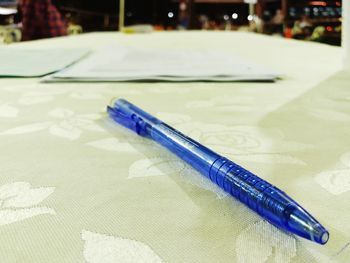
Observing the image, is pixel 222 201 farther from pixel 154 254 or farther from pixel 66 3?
pixel 66 3

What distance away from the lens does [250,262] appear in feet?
0.48

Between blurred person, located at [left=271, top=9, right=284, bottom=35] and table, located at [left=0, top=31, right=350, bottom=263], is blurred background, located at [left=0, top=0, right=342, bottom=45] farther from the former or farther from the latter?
table, located at [left=0, top=31, right=350, bottom=263]

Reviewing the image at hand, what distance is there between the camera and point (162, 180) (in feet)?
0.74

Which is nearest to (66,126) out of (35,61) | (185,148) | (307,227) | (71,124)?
(71,124)

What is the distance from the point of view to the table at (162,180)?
0.51ft

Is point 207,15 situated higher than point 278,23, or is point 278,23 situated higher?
point 207,15

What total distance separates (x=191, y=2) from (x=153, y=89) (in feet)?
13.1

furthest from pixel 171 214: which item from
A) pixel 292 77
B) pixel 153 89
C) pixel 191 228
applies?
pixel 292 77

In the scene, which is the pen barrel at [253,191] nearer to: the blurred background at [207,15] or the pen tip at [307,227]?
the pen tip at [307,227]

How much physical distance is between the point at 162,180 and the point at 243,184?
6 centimetres

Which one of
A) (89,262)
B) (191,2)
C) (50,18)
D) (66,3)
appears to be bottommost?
(89,262)

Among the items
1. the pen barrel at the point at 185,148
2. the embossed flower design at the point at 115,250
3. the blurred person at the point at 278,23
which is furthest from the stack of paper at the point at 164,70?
the blurred person at the point at 278,23

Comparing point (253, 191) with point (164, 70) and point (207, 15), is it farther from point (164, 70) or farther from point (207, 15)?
point (207, 15)

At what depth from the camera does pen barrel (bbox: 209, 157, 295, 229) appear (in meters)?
0.15
